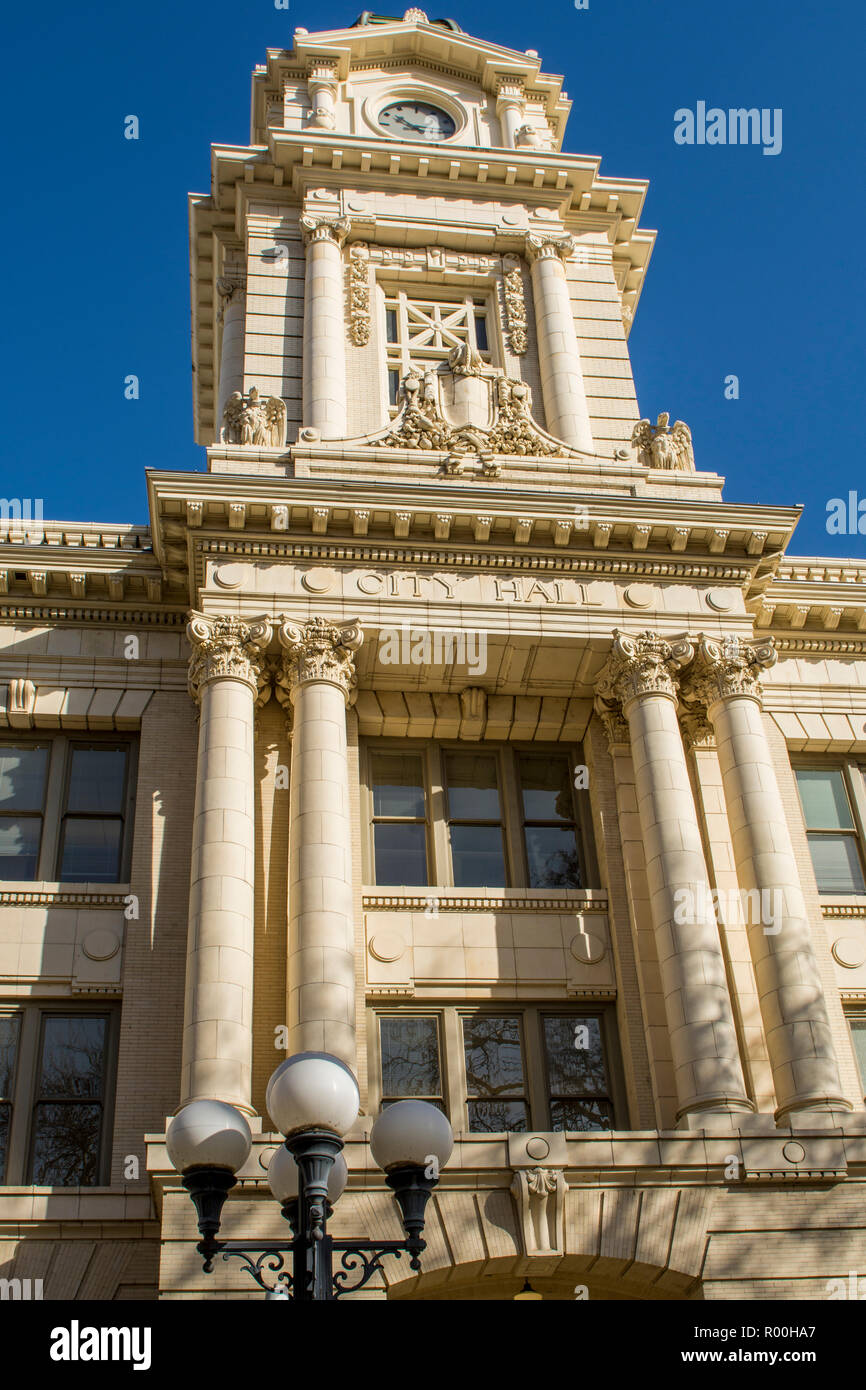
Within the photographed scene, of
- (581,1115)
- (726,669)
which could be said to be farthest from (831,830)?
(581,1115)

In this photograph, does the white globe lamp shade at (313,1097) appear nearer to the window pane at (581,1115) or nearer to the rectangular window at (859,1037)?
the window pane at (581,1115)

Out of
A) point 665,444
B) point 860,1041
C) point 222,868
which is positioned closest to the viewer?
point 222,868

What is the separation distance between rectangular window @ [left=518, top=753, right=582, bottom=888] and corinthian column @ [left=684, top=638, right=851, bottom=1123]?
2.31 m

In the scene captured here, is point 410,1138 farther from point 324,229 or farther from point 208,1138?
point 324,229

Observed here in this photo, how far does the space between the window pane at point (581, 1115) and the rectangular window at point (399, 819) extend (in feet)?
11.4

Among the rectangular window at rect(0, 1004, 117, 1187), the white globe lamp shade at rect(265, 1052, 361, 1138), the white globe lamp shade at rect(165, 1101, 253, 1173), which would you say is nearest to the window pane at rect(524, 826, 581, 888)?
the rectangular window at rect(0, 1004, 117, 1187)

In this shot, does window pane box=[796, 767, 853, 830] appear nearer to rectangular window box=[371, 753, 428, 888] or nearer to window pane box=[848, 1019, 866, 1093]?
window pane box=[848, 1019, 866, 1093]

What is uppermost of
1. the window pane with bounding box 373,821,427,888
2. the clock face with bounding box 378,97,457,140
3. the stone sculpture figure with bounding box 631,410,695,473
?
the clock face with bounding box 378,97,457,140

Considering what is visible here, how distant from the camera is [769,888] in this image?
17438 mm

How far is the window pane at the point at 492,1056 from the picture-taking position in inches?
683

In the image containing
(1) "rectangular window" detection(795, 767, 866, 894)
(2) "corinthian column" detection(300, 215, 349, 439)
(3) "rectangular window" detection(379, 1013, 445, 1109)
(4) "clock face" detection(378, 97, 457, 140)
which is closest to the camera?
(3) "rectangular window" detection(379, 1013, 445, 1109)

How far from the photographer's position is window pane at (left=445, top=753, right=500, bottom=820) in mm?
19938

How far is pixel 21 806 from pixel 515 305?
12328mm
